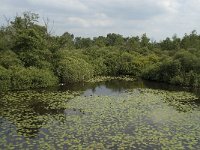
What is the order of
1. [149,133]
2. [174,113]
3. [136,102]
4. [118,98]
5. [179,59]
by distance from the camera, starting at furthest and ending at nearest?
[179,59], [118,98], [136,102], [174,113], [149,133]

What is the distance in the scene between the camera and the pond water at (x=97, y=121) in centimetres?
1373

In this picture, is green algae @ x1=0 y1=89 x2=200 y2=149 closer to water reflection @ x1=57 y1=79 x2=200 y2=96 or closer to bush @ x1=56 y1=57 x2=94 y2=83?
water reflection @ x1=57 y1=79 x2=200 y2=96

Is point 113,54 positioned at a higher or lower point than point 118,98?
higher

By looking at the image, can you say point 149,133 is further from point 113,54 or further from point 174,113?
point 113,54

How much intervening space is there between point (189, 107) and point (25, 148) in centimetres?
1302

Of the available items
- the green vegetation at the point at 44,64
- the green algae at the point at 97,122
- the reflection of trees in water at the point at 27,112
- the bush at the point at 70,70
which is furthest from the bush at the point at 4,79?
the bush at the point at 70,70

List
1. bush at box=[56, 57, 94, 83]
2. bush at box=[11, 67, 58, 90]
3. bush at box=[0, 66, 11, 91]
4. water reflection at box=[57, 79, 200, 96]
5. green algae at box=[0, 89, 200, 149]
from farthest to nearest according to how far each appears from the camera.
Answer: bush at box=[56, 57, 94, 83] < water reflection at box=[57, 79, 200, 96] < bush at box=[11, 67, 58, 90] < bush at box=[0, 66, 11, 91] < green algae at box=[0, 89, 200, 149]

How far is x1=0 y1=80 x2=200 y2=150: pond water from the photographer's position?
1373cm

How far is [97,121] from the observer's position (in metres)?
17.2

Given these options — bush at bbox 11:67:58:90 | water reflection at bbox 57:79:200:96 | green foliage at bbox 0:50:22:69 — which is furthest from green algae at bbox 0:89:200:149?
green foliage at bbox 0:50:22:69

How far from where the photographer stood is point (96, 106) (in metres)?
21.1

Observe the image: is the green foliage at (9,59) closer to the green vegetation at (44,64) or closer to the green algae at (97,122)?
the green vegetation at (44,64)

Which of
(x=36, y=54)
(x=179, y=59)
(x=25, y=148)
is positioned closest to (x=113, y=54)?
(x=179, y=59)

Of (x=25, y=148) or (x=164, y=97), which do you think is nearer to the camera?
(x=25, y=148)
